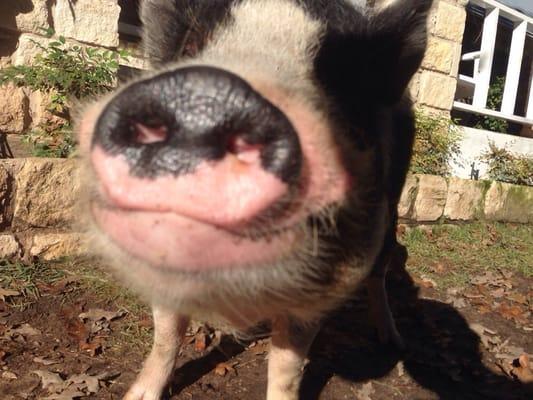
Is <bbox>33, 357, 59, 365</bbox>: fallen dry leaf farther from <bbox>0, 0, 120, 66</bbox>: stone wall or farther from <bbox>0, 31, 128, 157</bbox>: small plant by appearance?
<bbox>0, 0, 120, 66</bbox>: stone wall

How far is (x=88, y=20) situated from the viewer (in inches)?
165

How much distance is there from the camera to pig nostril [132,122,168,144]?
0.96 m

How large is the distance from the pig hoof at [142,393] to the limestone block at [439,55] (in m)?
5.47

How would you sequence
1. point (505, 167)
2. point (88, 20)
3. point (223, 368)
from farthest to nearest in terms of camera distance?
point (505, 167) → point (88, 20) → point (223, 368)

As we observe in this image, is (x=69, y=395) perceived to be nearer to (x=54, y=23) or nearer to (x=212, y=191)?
(x=212, y=191)

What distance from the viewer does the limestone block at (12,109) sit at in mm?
3717

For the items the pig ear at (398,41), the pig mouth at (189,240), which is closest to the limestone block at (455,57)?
the pig ear at (398,41)

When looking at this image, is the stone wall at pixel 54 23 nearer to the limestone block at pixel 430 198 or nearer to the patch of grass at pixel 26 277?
the patch of grass at pixel 26 277

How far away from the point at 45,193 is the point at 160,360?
5.76 feet

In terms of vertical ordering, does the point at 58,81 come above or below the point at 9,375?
above

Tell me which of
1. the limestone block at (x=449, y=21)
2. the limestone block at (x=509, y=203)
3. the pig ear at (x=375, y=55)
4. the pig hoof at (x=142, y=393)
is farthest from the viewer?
the limestone block at (x=509, y=203)

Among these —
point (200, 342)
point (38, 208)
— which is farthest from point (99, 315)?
point (38, 208)

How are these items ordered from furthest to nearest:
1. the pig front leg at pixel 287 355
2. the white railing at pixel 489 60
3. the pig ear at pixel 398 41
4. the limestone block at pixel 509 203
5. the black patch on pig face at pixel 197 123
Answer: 1. the white railing at pixel 489 60
2. the limestone block at pixel 509 203
3. the pig front leg at pixel 287 355
4. the pig ear at pixel 398 41
5. the black patch on pig face at pixel 197 123

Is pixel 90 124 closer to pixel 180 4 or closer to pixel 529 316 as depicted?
pixel 180 4
